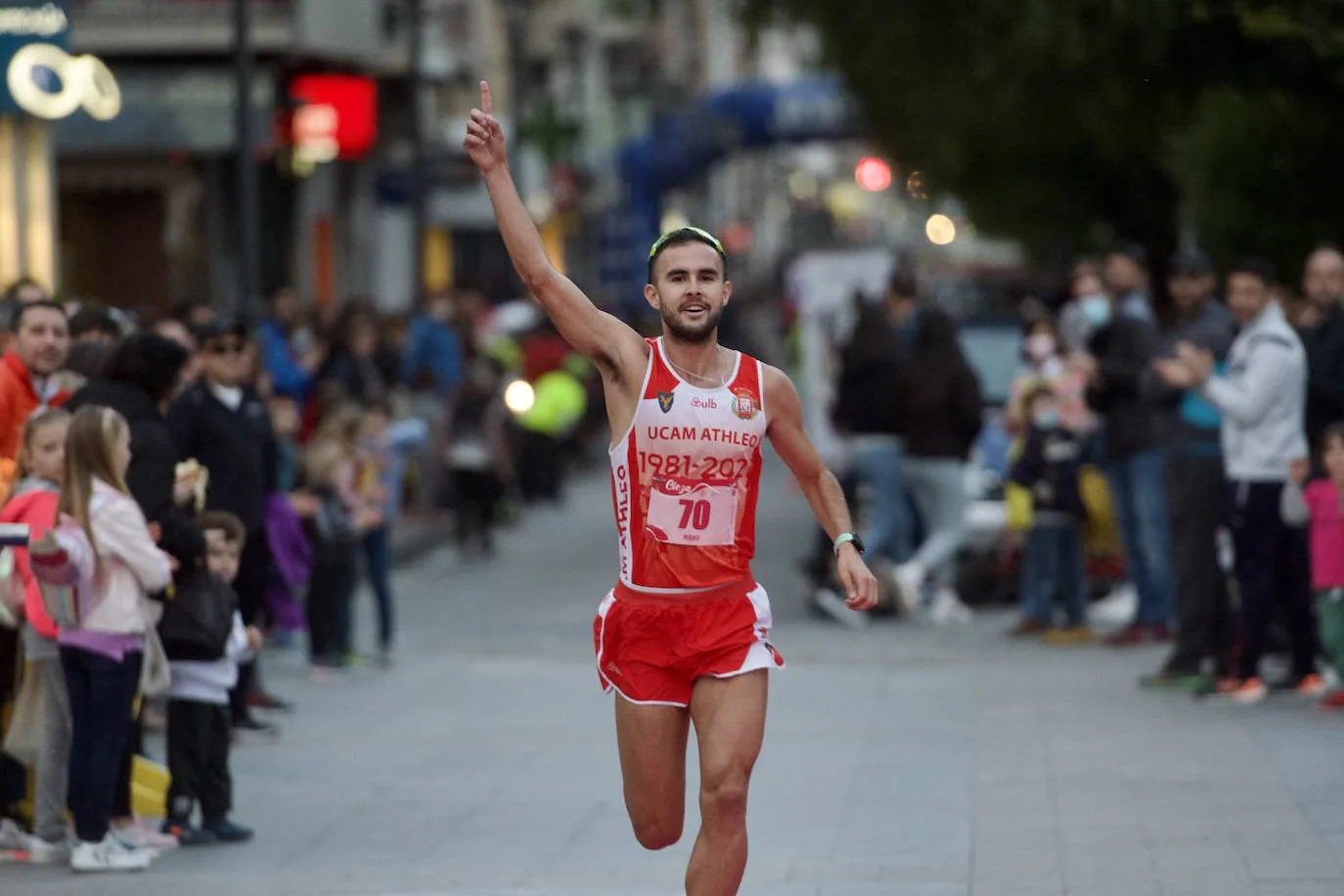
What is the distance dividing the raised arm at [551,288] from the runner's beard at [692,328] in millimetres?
114

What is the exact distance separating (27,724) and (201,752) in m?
0.62

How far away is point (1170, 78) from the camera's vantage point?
760 inches

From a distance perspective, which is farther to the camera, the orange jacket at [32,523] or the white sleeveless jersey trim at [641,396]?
the orange jacket at [32,523]

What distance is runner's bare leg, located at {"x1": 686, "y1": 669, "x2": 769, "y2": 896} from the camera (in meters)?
6.58

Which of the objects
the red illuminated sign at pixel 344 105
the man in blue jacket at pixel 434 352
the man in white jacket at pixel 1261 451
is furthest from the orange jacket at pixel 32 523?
the red illuminated sign at pixel 344 105

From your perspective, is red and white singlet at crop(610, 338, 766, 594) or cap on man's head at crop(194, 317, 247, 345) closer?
red and white singlet at crop(610, 338, 766, 594)

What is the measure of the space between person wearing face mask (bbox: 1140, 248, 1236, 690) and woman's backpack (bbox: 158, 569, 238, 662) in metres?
5.30

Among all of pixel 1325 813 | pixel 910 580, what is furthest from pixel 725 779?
pixel 910 580

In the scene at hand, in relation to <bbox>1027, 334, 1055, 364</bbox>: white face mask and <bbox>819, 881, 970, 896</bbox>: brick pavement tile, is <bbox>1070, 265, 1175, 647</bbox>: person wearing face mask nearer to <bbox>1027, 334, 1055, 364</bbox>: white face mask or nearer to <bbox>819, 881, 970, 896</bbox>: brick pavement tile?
<bbox>1027, 334, 1055, 364</bbox>: white face mask

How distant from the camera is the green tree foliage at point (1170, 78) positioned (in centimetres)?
1709

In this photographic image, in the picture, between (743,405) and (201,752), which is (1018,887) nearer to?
(743,405)

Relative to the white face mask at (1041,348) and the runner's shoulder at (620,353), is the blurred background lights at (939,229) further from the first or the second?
the runner's shoulder at (620,353)

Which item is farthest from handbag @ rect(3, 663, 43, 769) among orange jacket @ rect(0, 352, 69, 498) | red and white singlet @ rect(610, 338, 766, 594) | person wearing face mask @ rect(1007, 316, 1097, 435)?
person wearing face mask @ rect(1007, 316, 1097, 435)

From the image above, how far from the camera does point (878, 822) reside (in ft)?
31.3
